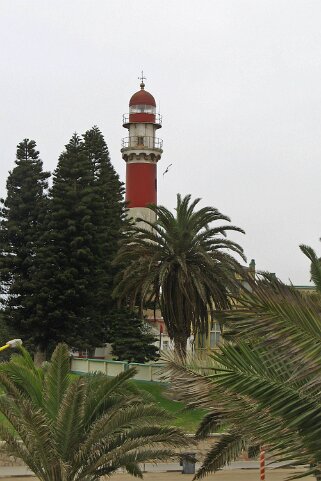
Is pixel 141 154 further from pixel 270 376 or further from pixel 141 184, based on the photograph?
pixel 270 376

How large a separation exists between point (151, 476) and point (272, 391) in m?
19.2

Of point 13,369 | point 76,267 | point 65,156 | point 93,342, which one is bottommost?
point 13,369

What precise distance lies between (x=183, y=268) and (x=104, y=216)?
14396mm

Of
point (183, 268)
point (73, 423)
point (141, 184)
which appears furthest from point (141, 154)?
point (73, 423)

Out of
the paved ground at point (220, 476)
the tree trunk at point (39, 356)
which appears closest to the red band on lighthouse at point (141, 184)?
the tree trunk at point (39, 356)

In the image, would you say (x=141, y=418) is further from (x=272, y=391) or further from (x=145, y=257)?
(x=145, y=257)

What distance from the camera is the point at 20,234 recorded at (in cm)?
3997

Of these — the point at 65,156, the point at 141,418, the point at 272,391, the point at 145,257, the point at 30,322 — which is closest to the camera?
the point at 272,391

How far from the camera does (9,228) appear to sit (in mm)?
39719

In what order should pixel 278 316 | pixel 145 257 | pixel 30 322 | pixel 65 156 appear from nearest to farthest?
pixel 278 316
pixel 145 257
pixel 30 322
pixel 65 156

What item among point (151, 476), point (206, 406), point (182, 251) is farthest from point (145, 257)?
point (206, 406)

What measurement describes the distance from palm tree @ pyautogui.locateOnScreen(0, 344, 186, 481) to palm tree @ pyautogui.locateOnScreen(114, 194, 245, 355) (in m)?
13.6

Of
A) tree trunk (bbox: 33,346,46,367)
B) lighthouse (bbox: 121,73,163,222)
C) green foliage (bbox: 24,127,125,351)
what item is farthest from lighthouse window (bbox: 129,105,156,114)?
tree trunk (bbox: 33,346,46,367)

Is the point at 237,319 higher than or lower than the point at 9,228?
lower
